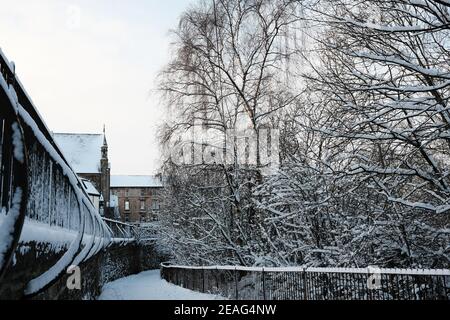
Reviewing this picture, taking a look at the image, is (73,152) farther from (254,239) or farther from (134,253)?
(254,239)

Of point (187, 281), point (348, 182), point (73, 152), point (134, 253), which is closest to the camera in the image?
point (348, 182)

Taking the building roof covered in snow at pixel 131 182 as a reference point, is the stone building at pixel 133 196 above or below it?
below

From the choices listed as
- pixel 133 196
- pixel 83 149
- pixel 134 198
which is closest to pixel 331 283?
pixel 83 149

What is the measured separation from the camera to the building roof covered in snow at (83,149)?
191 feet

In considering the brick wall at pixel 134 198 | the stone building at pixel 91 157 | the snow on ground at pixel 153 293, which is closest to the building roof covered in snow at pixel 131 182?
the brick wall at pixel 134 198

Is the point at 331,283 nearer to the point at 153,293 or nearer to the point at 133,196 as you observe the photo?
the point at 153,293

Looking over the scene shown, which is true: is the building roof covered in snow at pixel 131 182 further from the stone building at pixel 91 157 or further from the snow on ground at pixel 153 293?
the snow on ground at pixel 153 293

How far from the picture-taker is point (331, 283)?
8.59 meters

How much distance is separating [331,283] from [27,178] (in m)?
7.63

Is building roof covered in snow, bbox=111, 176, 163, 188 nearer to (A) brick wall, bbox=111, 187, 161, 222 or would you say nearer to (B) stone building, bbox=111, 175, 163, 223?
→ (B) stone building, bbox=111, 175, 163, 223

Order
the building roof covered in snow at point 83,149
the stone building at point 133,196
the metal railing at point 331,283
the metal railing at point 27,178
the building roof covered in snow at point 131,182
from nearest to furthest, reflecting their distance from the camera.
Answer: the metal railing at point 27,178 < the metal railing at point 331,283 < the building roof covered in snow at point 83,149 < the stone building at point 133,196 < the building roof covered in snow at point 131,182

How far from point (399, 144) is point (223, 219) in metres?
10.9

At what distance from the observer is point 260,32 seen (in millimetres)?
16203
